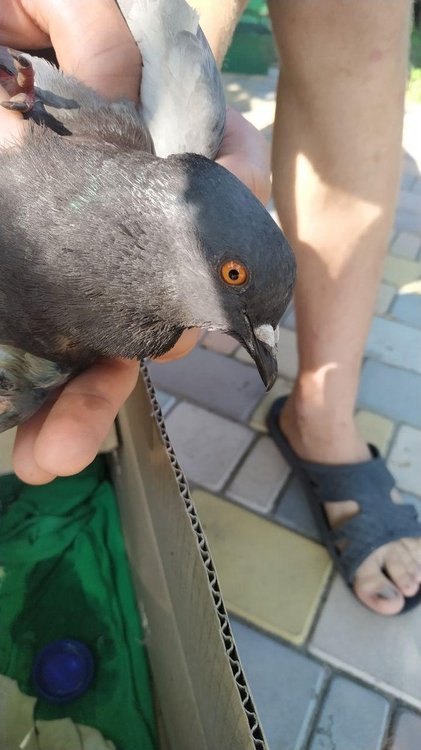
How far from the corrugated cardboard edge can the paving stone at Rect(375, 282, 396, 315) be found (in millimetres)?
2082

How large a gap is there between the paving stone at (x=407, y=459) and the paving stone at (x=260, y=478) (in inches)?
20.6

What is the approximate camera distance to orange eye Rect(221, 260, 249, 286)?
1528 millimetres

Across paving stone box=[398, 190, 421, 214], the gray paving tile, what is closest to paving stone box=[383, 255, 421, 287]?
paving stone box=[398, 190, 421, 214]

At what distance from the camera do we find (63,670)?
242 centimetres

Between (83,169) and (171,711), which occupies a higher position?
(83,169)

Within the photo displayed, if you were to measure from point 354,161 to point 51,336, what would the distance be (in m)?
1.35

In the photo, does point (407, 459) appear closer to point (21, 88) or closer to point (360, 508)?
point (360, 508)

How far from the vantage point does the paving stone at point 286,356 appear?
Result: 351 cm

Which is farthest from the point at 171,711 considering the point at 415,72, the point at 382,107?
the point at 415,72

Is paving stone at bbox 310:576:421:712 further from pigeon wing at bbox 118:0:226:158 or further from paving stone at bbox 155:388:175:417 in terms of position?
pigeon wing at bbox 118:0:226:158

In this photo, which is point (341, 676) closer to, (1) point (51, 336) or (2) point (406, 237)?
(1) point (51, 336)

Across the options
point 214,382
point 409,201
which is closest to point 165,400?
point 214,382

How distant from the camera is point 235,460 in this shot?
3006 millimetres

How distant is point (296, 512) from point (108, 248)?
5.35ft
